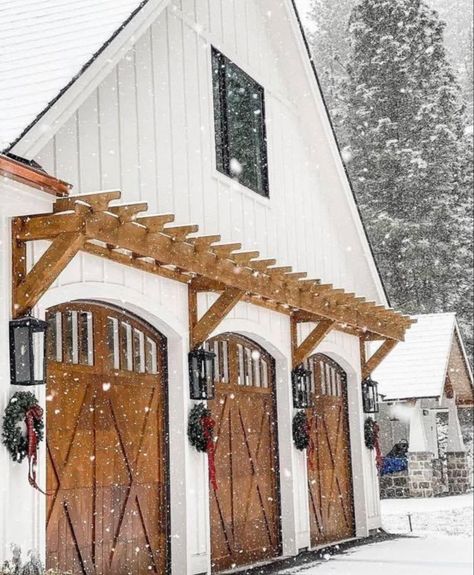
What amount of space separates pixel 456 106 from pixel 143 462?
1093 inches

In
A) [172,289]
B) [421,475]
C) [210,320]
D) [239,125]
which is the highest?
[239,125]

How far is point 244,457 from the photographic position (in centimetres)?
1123

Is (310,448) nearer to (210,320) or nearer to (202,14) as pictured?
(210,320)

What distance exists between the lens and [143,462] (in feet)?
30.1

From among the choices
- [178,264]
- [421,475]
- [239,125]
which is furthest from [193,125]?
[421,475]

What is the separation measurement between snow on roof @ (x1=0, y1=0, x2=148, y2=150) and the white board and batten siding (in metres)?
0.46

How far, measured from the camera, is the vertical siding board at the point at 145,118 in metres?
9.34

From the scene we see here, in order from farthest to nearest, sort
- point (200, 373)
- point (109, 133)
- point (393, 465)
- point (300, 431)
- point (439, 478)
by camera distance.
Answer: point (393, 465)
point (439, 478)
point (300, 431)
point (200, 373)
point (109, 133)

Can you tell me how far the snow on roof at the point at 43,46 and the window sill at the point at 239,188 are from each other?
2487 mm

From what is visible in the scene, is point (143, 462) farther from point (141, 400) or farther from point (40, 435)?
point (40, 435)

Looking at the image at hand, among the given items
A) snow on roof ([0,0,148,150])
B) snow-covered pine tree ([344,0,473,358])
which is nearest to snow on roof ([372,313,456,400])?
snow-covered pine tree ([344,0,473,358])

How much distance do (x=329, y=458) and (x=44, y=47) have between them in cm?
761

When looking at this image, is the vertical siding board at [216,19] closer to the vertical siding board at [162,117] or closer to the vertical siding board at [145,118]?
the vertical siding board at [162,117]

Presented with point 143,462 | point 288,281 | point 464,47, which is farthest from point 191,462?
point 464,47
